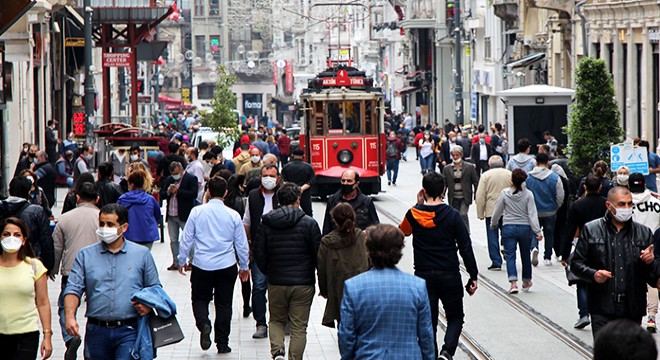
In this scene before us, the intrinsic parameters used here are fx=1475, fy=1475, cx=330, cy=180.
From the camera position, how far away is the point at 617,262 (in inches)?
415

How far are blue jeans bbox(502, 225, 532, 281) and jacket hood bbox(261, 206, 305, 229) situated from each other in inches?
217

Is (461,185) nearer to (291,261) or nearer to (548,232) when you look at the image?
(548,232)

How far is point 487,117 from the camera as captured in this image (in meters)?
63.9

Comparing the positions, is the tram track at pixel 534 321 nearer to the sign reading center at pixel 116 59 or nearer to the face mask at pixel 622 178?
the face mask at pixel 622 178

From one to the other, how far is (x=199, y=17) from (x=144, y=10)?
229 ft

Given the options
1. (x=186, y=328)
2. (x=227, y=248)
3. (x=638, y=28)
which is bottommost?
(x=186, y=328)

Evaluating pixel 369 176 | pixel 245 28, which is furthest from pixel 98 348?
pixel 245 28

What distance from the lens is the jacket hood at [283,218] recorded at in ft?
38.9

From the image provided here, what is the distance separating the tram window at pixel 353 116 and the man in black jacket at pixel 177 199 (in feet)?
43.0

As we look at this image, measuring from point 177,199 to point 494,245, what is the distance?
4.14 meters

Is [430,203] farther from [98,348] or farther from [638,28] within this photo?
[638,28]

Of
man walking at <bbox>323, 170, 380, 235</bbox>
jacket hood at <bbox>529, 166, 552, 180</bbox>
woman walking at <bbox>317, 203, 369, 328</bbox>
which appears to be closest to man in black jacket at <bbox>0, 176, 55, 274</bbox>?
woman walking at <bbox>317, 203, 369, 328</bbox>

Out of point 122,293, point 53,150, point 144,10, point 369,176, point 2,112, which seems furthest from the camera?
point 144,10

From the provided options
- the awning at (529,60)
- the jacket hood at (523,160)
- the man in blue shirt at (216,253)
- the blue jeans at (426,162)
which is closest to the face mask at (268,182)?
the man in blue shirt at (216,253)
